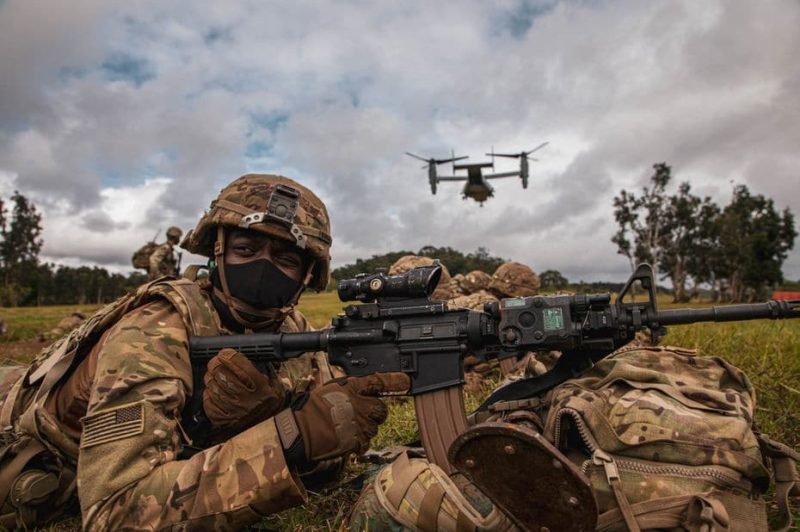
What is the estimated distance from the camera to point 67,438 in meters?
2.87

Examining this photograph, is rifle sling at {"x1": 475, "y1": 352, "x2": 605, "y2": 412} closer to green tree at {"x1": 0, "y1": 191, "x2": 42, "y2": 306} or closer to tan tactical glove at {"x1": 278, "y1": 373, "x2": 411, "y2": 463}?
tan tactical glove at {"x1": 278, "y1": 373, "x2": 411, "y2": 463}

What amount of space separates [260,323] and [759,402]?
4.10 metres

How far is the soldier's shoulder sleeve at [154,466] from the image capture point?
228cm

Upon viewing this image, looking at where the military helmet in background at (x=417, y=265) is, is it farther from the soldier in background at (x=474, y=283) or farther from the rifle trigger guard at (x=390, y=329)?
the rifle trigger guard at (x=390, y=329)

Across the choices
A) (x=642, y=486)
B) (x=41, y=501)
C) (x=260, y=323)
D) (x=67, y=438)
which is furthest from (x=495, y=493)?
(x=41, y=501)

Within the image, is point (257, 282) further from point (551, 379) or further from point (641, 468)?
point (641, 468)

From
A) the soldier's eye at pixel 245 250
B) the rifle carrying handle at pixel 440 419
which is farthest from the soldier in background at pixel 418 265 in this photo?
the rifle carrying handle at pixel 440 419

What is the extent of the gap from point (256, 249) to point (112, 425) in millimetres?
1363

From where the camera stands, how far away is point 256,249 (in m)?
3.38

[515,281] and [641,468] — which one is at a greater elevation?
[515,281]

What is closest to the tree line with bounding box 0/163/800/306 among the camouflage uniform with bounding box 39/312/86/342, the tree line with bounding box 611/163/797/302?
the tree line with bounding box 611/163/797/302

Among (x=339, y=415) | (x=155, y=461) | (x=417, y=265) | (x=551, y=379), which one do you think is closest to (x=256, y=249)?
(x=339, y=415)

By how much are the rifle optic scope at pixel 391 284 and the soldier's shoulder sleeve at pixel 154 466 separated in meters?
1.00

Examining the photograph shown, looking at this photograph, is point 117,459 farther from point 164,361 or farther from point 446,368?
point 446,368
